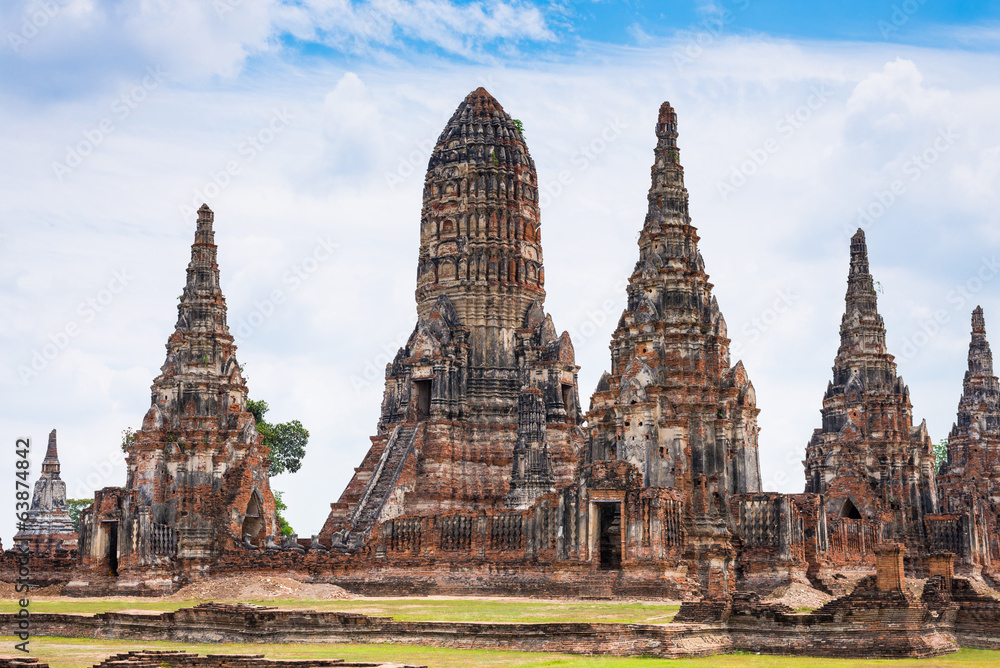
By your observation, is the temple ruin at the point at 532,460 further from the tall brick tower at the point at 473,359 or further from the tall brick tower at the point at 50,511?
the tall brick tower at the point at 50,511

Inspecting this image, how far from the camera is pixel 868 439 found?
4591 centimetres

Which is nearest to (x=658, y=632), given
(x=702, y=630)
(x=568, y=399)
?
(x=702, y=630)

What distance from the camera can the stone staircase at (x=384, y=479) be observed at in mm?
41469

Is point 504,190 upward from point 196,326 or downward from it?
upward

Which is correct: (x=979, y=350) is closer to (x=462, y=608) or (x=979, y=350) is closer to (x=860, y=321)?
(x=860, y=321)

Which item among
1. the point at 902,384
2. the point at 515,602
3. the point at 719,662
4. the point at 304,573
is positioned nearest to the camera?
the point at 719,662

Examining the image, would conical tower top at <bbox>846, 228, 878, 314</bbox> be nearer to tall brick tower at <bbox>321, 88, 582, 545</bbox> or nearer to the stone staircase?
tall brick tower at <bbox>321, 88, 582, 545</bbox>

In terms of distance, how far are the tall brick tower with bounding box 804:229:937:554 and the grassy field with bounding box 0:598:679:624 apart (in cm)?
1538

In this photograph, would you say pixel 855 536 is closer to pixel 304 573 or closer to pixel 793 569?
pixel 793 569

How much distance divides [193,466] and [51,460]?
19765 mm

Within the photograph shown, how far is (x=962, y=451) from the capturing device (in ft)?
189

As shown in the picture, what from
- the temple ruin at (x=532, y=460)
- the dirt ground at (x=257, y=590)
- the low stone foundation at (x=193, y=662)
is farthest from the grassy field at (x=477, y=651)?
the dirt ground at (x=257, y=590)

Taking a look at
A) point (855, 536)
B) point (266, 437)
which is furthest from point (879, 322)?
point (266, 437)

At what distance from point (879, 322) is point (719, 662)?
29.7 meters
